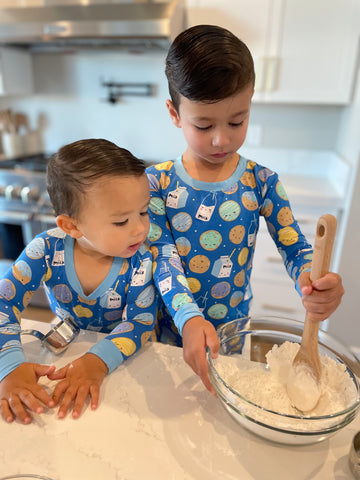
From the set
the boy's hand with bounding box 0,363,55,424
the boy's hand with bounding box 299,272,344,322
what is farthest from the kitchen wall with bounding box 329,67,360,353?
the boy's hand with bounding box 0,363,55,424

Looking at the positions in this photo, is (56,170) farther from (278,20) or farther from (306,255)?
(278,20)

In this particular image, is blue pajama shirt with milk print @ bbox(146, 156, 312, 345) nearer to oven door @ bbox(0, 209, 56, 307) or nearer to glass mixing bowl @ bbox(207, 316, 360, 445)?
glass mixing bowl @ bbox(207, 316, 360, 445)

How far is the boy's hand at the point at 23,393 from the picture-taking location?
0.55 metres

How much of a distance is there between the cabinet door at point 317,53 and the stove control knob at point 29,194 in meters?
1.41

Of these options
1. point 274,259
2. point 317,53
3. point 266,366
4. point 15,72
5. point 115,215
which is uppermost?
point 317,53

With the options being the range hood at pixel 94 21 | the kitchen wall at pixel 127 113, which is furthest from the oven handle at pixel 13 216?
the range hood at pixel 94 21

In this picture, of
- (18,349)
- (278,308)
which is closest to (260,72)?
(278,308)

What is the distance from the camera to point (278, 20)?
1.80 meters

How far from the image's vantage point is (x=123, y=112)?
246 cm

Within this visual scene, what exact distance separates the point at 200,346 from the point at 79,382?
8.4 inches

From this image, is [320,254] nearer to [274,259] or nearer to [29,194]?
[274,259]

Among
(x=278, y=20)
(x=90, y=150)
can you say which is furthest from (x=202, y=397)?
(x=278, y=20)

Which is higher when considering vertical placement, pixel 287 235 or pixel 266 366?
pixel 287 235

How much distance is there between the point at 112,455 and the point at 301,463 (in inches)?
10.5
